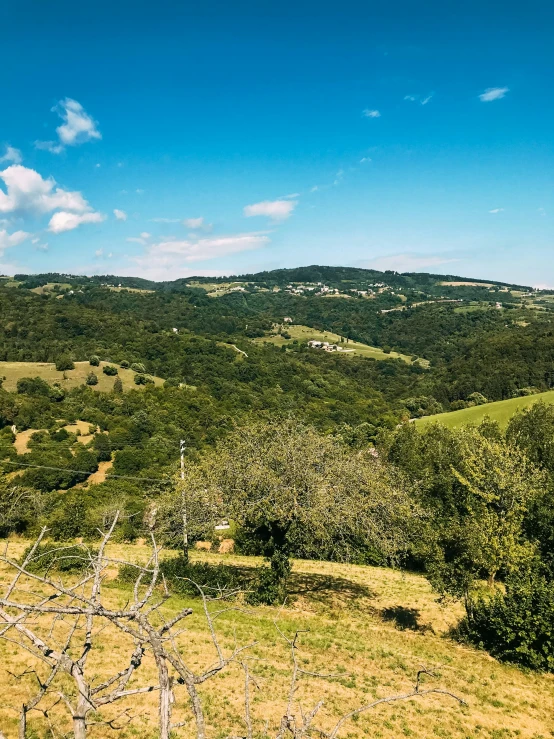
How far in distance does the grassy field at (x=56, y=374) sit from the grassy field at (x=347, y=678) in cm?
7682

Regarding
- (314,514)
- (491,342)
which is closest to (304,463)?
(314,514)

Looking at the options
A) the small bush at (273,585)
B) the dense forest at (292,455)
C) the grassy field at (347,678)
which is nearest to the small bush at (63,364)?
the dense forest at (292,455)

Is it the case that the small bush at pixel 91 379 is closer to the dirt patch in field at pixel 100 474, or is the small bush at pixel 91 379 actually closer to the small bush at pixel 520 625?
the dirt patch in field at pixel 100 474

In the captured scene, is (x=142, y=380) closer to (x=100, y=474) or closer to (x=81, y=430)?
(x=81, y=430)

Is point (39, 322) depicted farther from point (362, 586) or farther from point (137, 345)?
point (362, 586)

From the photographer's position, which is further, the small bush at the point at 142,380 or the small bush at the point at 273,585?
the small bush at the point at 142,380

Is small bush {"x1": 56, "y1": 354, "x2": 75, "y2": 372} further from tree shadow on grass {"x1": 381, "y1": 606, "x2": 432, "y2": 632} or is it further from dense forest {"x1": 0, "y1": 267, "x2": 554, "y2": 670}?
tree shadow on grass {"x1": 381, "y1": 606, "x2": 432, "y2": 632}

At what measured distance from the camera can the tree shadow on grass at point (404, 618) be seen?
21.8 meters

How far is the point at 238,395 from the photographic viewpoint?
106 meters

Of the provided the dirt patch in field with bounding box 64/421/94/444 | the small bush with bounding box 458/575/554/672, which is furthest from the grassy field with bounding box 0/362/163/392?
the small bush with bounding box 458/575/554/672

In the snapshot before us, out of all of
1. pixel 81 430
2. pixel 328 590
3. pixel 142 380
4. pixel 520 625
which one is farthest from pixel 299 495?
pixel 142 380

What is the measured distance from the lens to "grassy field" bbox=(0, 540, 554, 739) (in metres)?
12.7

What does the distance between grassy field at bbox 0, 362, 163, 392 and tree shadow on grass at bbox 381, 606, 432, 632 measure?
82.1 meters

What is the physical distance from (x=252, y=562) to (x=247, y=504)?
13853 millimetres
